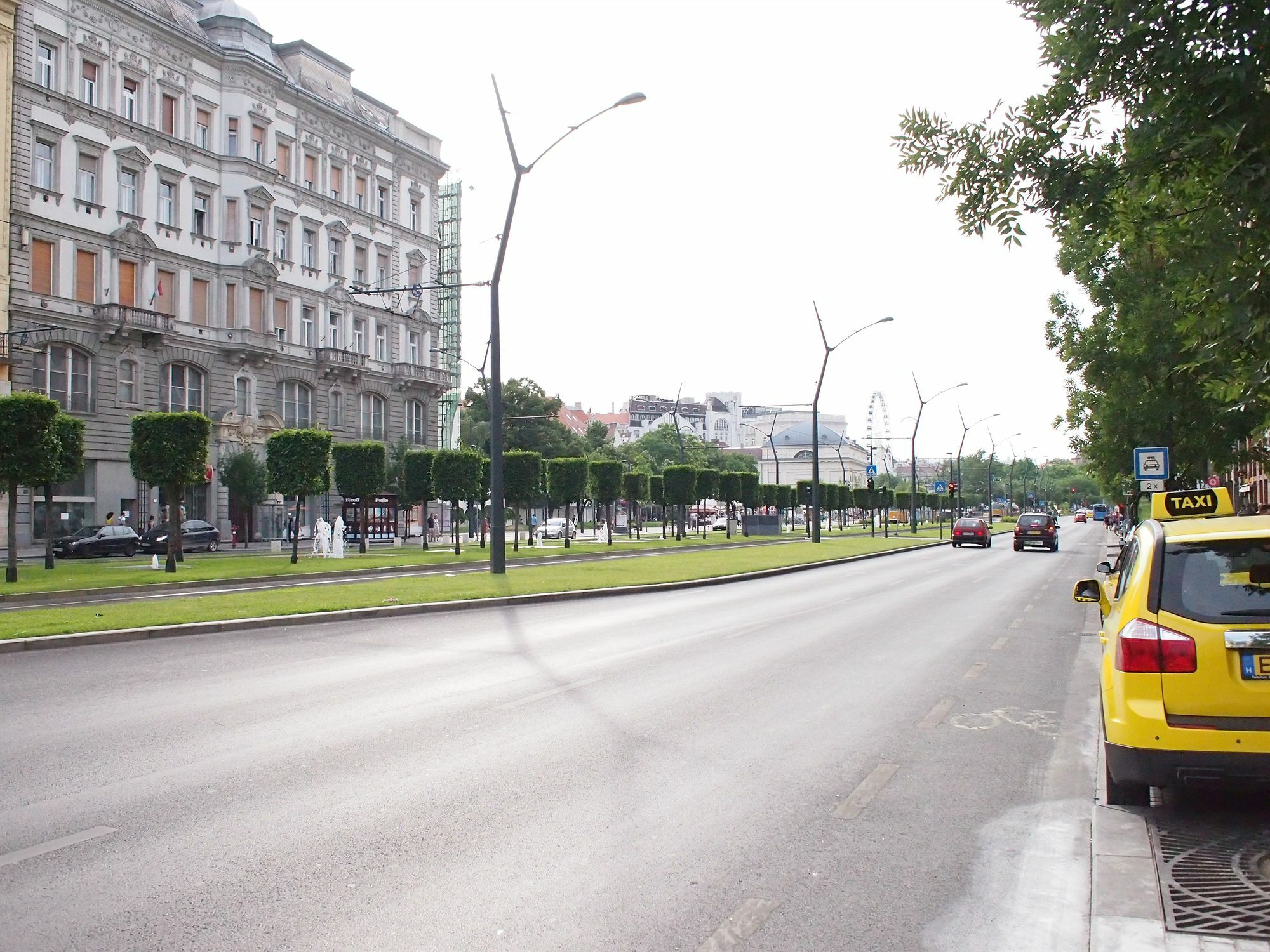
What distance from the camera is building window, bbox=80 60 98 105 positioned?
43.7 metres

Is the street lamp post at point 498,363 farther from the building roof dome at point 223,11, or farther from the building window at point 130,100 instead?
the building roof dome at point 223,11

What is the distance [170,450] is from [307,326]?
27.8 meters

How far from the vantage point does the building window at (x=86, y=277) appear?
43562 millimetres

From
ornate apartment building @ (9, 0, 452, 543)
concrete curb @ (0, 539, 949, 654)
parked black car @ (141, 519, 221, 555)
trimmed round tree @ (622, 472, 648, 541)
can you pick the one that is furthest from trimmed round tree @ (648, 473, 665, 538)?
concrete curb @ (0, 539, 949, 654)

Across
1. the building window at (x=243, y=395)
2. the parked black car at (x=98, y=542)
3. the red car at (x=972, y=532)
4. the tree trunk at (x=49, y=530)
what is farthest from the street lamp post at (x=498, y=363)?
the red car at (x=972, y=532)

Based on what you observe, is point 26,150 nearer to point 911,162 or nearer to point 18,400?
point 18,400

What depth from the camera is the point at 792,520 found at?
91312mm

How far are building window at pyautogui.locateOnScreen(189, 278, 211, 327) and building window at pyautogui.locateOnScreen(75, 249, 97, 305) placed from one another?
5374 millimetres

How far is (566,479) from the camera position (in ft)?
163

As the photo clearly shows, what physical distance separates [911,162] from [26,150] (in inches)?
1655

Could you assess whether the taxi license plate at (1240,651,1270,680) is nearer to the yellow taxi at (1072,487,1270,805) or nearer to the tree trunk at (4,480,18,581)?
the yellow taxi at (1072,487,1270,805)

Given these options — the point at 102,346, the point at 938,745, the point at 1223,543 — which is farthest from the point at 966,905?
the point at 102,346

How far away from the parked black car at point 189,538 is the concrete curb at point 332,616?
25704mm

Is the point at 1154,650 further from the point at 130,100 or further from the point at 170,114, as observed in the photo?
the point at 170,114
